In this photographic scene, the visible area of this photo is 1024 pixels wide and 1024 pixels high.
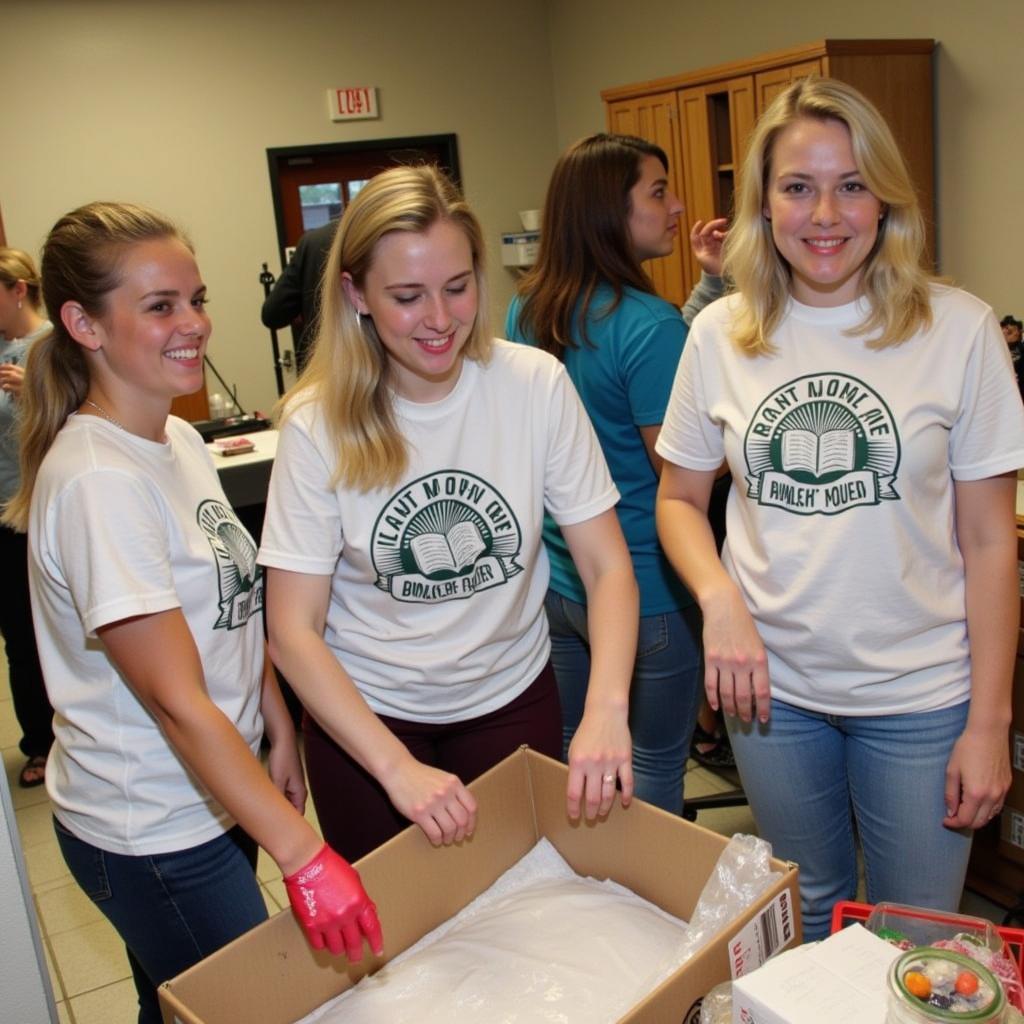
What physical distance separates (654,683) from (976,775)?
70 centimetres

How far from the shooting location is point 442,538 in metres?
1.39

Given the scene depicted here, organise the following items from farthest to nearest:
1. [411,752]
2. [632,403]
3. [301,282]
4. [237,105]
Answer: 1. [237,105]
2. [301,282]
3. [632,403]
4. [411,752]

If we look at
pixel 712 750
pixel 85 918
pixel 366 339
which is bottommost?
pixel 85 918

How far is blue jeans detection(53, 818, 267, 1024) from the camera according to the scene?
1.28m

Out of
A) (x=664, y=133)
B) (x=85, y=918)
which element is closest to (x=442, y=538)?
(x=85, y=918)

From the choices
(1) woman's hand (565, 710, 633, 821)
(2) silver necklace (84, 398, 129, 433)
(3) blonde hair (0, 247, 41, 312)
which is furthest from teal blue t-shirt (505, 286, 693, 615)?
(3) blonde hair (0, 247, 41, 312)

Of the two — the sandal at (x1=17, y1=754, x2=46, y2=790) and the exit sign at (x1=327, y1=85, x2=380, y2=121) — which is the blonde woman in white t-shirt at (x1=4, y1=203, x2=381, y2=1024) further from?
the exit sign at (x1=327, y1=85, x2=380, y2=121)

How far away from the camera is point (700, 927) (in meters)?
1.15

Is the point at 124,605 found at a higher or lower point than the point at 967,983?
higher

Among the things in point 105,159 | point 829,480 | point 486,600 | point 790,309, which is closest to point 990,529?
point 829,480

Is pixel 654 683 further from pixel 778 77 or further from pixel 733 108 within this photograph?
pixel 733 108

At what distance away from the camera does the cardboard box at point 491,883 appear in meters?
1.00

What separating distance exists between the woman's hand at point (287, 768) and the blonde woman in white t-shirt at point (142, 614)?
0.15 m

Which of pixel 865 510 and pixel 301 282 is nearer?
pixel 865 510
